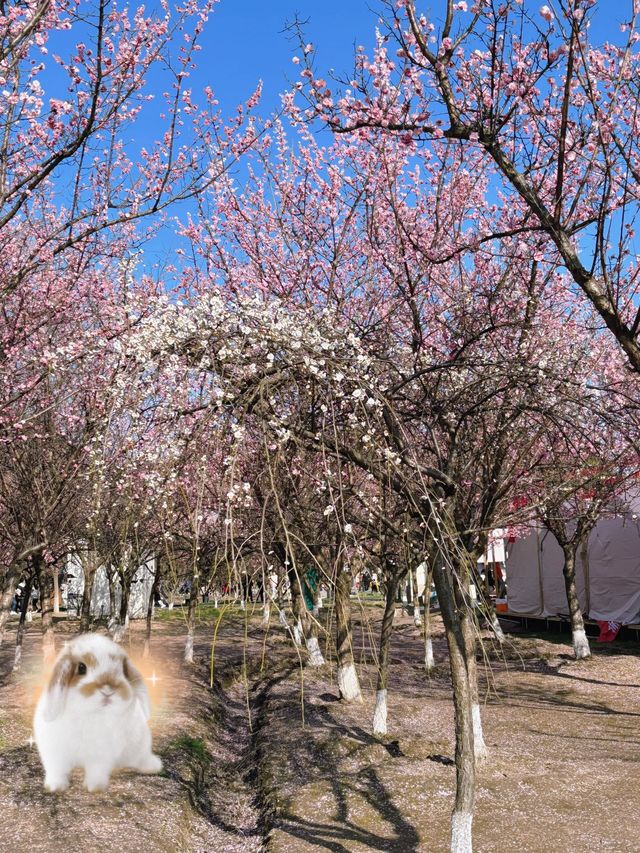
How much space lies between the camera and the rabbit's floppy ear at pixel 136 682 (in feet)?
25.7

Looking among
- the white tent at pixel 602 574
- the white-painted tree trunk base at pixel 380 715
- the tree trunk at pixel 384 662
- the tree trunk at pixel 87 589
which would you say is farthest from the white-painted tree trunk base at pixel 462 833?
the white tent at pixel 602 574

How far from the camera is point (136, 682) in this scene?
26.2 ft

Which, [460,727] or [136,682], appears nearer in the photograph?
[460,727]

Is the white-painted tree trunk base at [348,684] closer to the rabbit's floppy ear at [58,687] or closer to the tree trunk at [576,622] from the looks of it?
the rabbit's floppy ear at [58,687]

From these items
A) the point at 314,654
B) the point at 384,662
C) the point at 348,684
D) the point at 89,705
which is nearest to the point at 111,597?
the point at 314,654

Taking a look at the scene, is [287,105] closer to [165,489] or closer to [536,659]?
[165,489]

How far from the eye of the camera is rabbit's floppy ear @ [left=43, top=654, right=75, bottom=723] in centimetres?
762

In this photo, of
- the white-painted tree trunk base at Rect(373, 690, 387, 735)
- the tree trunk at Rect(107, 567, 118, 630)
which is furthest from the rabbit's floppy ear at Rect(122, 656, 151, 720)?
the tree trunk at Rect(107, 567, 118, 630)

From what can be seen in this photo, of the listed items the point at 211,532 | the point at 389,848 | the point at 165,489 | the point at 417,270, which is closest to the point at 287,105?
the point at 417,270

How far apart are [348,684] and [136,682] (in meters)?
6.87

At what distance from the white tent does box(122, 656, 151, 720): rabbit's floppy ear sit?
14370 millimetres

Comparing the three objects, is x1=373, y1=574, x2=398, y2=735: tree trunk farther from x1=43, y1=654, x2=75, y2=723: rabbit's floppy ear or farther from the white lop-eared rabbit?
x1=43, y1=654, x2=75, y2=723: rabbit's floppy ear

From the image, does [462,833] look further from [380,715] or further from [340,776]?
[380,715]

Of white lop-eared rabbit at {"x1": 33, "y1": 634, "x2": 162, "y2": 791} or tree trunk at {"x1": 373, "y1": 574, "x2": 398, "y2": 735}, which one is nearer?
white lop-eared rabbit at {"x1": 33, "y1": 634, "x2": 162, "y2": 791}
